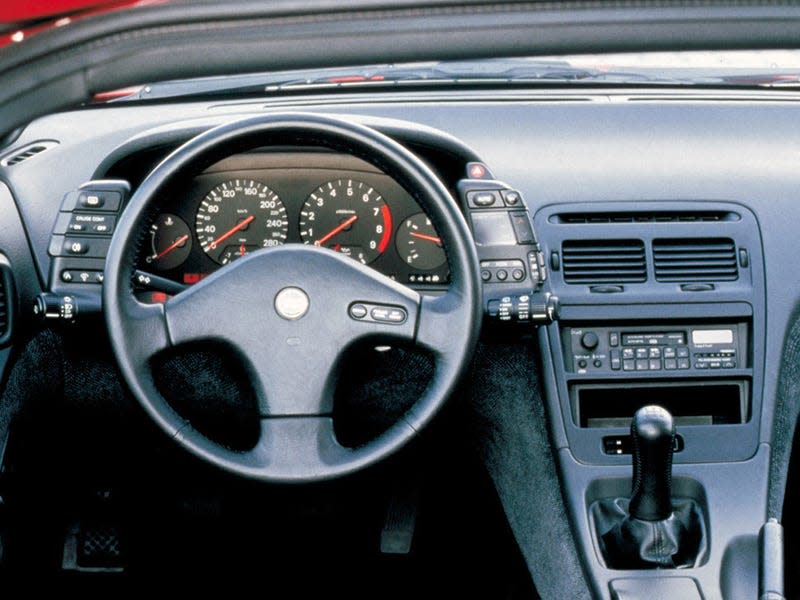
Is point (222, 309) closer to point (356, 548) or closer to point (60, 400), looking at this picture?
point (60, 400)

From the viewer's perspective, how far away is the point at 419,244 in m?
2.29

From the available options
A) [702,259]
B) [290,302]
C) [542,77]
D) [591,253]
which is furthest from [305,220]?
[702,259]

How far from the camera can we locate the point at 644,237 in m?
2.34

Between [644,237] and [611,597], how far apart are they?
653 mm

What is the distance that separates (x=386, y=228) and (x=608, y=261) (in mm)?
420

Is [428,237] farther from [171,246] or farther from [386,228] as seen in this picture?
[171,246]

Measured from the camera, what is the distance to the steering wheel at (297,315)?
1910mm

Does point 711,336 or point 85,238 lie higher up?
point 85,238

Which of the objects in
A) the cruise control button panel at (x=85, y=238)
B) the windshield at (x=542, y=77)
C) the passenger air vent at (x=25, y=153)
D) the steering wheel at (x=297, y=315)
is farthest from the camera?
the windshield at (x=542, y=77)

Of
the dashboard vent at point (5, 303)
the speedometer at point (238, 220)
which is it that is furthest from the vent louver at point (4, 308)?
the speedometer at point (238, 220)

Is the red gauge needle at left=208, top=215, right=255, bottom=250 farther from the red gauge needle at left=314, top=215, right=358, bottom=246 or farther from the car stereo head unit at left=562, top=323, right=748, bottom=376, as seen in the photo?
the car stereo head unit at left=562, top=323, right=748, bottom=376

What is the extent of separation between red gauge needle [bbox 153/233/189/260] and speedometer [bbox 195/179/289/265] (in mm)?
29

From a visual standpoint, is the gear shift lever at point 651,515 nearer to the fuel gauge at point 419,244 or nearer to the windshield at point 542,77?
the fuel gauge at point 419,244

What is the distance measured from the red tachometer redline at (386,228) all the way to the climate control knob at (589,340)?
405mm
